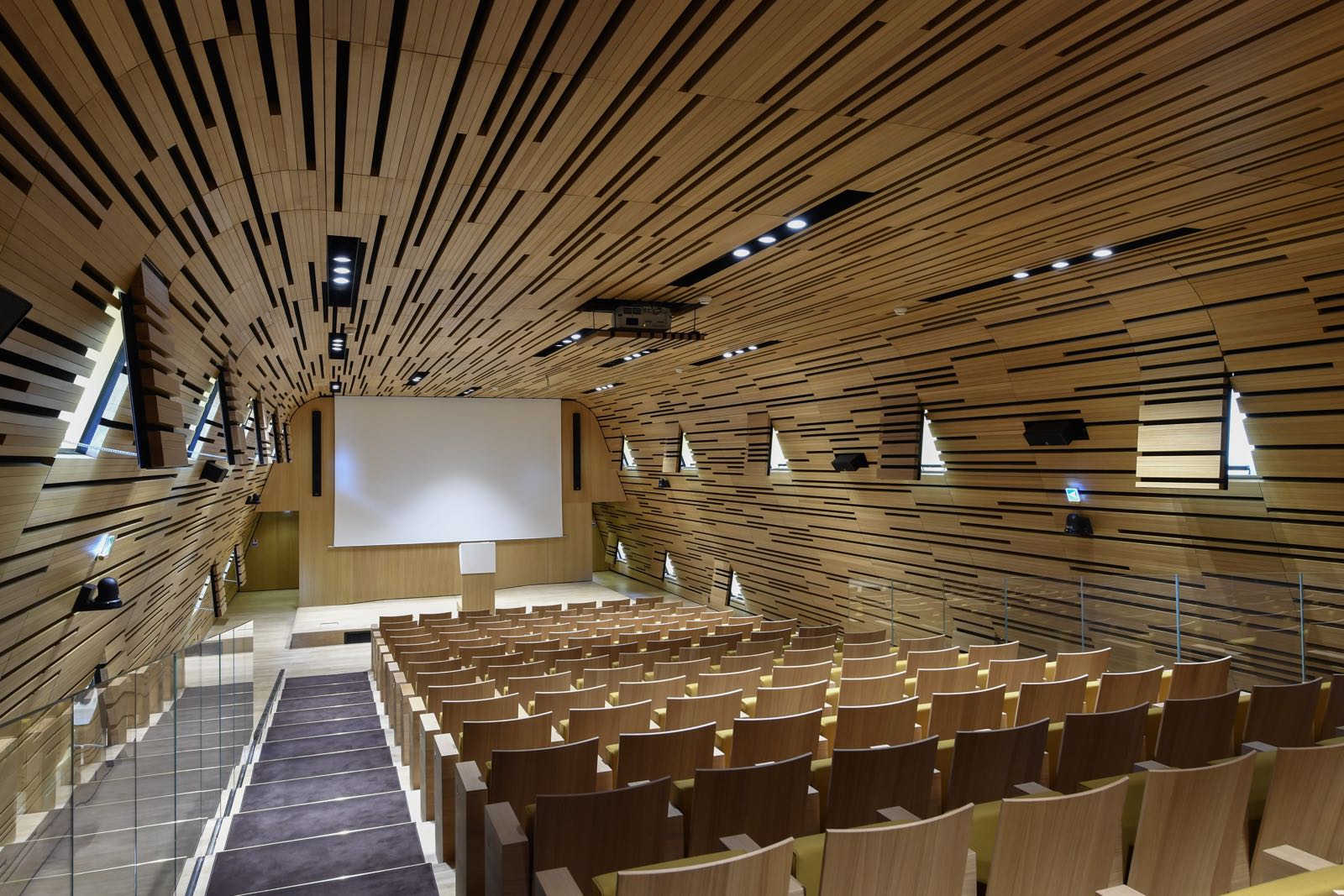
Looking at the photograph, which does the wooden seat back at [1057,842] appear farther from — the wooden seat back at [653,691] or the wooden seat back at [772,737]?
the wooden seat back at [653,691]

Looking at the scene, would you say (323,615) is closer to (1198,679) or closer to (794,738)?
(794,738)

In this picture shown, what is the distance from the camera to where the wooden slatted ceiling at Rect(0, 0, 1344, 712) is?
3.27 m

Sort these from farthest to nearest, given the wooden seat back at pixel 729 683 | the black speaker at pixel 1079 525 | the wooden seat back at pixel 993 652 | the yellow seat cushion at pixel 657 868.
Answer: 1. the black speaker at pixel 1079 525
2. the wooden seat back at pixel 993 652
3. the wooden seat back at pixel 729 683
4. the yellow seat cushion at pixel 657 868

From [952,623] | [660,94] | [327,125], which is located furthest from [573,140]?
[952,623]

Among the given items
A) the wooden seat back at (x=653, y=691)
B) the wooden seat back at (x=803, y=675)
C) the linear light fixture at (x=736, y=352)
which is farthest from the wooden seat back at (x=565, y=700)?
the linear light fixture at (x=736, y=352)

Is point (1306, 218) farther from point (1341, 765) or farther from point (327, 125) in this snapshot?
point (327, 125)

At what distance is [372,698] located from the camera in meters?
10.6

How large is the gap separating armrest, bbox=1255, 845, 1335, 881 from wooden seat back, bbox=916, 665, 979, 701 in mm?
2701

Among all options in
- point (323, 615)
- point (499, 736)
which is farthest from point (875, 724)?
point (323, 615)

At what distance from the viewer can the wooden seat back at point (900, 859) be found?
2.31m

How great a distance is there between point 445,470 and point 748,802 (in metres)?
17.8

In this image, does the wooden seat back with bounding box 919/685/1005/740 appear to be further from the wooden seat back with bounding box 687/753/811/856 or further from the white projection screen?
the white projection screen

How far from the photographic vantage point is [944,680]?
5.48 metres

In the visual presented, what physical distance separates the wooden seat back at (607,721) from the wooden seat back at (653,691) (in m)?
0.44
